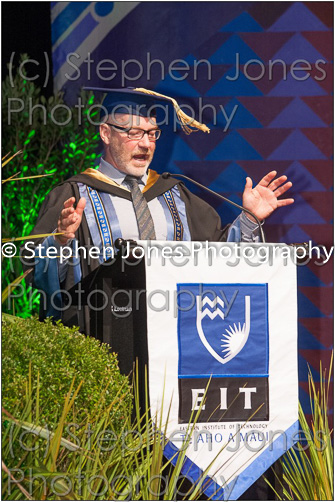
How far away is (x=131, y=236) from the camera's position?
414 centimetres

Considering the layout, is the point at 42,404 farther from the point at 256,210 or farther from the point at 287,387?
the point at 256,210

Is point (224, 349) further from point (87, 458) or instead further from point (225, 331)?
point (87, 458)

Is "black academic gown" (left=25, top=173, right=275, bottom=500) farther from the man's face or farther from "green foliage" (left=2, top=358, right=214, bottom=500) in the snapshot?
"green foliage" (left=2, top=358, right=214, bottom=500)

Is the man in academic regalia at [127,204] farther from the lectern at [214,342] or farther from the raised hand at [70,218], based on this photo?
the lectern at [214,342]

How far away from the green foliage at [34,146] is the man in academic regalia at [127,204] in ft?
2.46

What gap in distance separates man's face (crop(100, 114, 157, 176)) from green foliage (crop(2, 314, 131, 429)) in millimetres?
1416

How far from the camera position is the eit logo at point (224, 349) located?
3219 millimetres

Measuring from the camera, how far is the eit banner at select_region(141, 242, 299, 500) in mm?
3191

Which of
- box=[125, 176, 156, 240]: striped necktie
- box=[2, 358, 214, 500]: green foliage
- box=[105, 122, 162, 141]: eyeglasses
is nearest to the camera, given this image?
box=[2, 358, 214, 500]: green foliage

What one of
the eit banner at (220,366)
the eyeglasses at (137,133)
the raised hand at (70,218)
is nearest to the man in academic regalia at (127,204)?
the eyeglasses at (137,133)

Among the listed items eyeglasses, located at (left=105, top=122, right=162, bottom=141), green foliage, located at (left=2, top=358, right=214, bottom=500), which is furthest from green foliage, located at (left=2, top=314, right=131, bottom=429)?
eyeglasses, located at (left=105, top=122, right=162, bottom=141)

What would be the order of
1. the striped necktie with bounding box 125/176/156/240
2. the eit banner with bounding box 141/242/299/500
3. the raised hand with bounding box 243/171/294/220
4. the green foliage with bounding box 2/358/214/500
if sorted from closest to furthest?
the green foliage with bounding box 2/358/214/500
the eit banner with bounding box 141/242/299/500
the raised hand with bounding box 243/171/294/220
the striped necktie with bounding box 125/176/156/240

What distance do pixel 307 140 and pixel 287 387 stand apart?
2.43 metres

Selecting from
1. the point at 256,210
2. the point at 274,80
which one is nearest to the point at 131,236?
the point at 256,210
